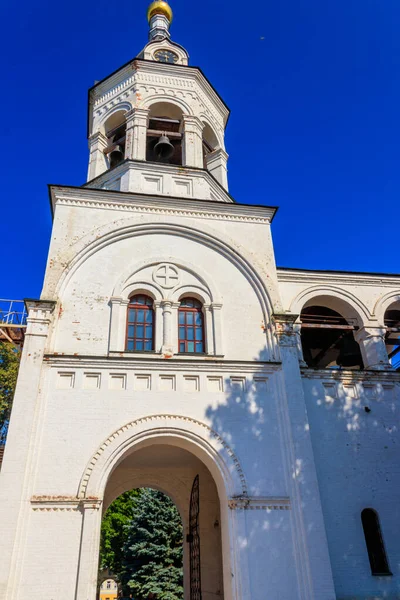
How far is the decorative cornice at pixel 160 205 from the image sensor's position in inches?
461

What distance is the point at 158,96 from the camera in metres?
14.5

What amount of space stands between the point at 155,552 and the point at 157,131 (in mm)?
15763

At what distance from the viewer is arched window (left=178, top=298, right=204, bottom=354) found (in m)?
10.7

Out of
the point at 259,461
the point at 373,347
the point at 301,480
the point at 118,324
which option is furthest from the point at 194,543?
the point at 373,347

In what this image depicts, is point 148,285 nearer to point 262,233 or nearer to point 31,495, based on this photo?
point 262,233

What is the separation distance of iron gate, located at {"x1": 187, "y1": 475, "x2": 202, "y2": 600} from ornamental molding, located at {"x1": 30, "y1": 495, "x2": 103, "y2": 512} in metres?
3.89

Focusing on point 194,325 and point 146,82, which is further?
point 146,82

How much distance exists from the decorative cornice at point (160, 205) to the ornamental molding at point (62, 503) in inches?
273

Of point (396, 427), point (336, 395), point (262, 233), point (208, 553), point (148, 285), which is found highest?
point (262, 233)

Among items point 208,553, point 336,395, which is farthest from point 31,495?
point 336,395

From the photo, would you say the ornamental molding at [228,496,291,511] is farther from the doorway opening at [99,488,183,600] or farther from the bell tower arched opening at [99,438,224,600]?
the doorway opening at [99,488,183,600]

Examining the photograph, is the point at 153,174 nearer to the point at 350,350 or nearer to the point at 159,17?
the point at 350,350

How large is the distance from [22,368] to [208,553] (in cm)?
671

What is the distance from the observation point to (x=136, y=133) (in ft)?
44.6
